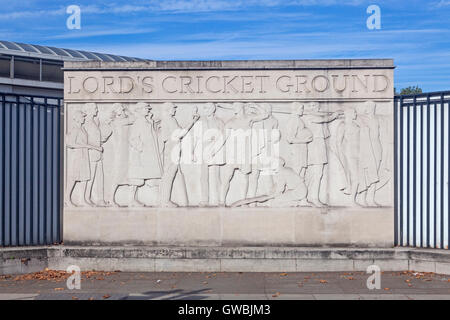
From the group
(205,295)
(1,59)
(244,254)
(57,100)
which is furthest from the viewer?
(1,59)

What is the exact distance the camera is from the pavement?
901 centimetres

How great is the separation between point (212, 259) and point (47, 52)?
2677 cm

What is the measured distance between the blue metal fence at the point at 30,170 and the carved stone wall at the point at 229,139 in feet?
1.47

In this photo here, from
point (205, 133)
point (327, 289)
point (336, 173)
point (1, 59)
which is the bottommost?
point (327, 289)

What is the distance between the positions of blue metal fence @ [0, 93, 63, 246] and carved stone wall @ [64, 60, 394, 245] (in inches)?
17.7

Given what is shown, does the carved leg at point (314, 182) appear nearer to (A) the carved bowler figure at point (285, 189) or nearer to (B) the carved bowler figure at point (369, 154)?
(A) the carved bowler figure at point (285, 189)

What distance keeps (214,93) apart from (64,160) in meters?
3.40

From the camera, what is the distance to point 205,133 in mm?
11609

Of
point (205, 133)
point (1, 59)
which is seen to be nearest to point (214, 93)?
point (205, 133)

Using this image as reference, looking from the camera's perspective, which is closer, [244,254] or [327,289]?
[327,289]

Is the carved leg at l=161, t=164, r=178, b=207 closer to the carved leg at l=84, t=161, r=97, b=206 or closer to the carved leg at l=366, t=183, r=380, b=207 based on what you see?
the carved leg at l=84, t=161, r=97, b=206

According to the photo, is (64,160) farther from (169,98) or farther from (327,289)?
(327,289)

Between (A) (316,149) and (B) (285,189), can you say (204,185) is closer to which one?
(B) (285,189)

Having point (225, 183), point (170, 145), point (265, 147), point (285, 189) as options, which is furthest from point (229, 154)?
point (285, 189)
